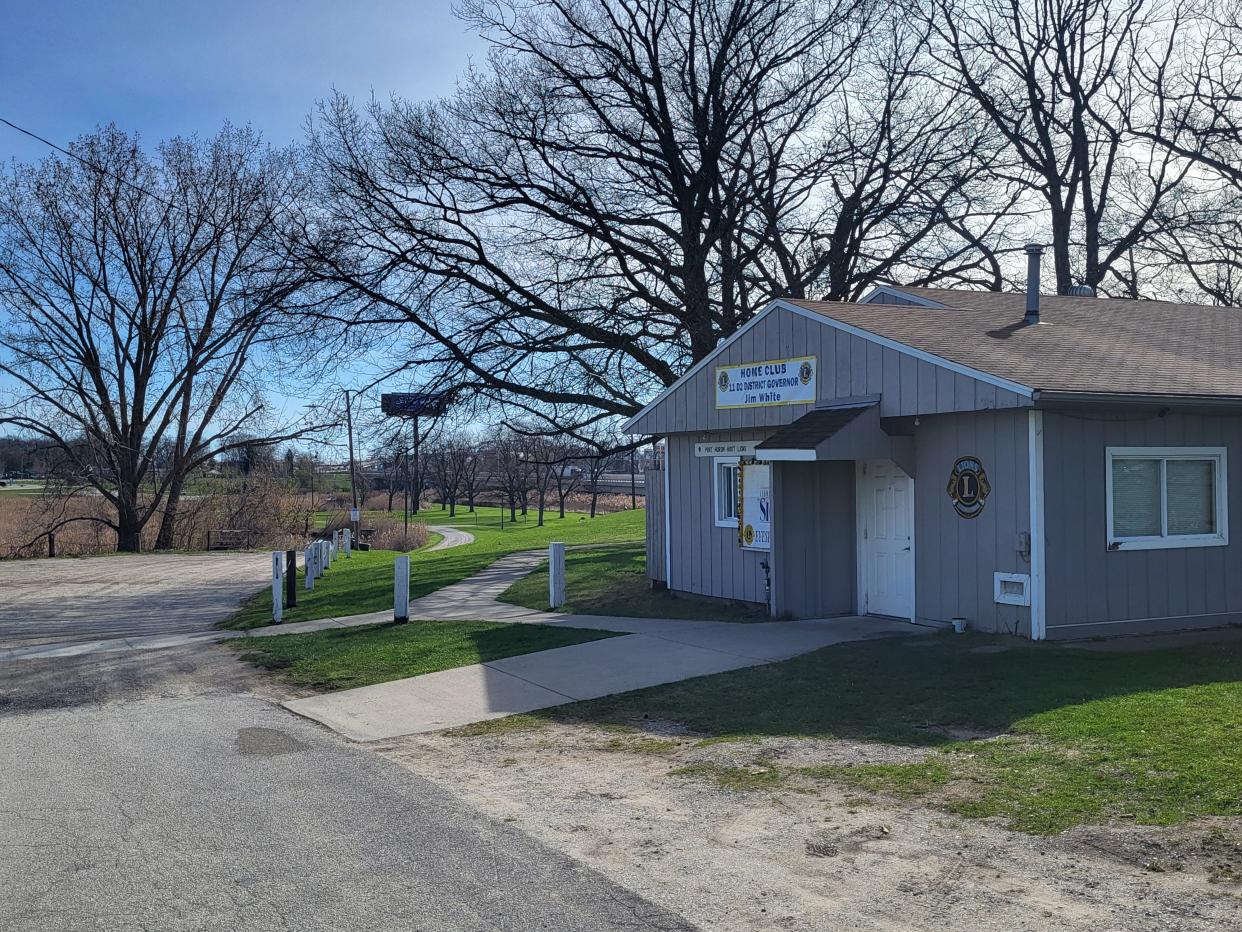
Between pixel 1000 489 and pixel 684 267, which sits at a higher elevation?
pixel 684 267

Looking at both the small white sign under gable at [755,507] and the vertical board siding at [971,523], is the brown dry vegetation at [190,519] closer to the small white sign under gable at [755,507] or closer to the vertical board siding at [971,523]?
the small white sign under gable at [755,507]

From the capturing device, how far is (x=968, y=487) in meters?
12.3

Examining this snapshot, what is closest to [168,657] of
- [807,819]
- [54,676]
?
[54,676]

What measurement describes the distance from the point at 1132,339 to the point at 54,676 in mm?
13905

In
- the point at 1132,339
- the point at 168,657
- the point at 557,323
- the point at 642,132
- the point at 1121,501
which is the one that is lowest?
the point at 168,657

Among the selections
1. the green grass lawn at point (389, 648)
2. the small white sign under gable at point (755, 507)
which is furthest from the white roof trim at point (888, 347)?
the green grass lawn at point (389, 648)

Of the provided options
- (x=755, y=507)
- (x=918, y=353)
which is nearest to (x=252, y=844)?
(x=918, y=353)

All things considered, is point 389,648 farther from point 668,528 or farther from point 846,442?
point 846,442

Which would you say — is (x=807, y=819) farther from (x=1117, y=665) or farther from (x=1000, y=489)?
(x=1000, y=489)

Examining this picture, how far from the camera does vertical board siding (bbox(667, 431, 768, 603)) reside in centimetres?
1557

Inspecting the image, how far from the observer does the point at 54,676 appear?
40.0 feet

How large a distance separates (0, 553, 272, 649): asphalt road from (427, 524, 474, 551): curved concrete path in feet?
35.5

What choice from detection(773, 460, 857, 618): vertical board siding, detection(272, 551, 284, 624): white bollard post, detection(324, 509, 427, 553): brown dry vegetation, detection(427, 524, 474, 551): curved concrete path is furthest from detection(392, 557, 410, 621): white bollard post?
detection(427, 524, 474, 551): curved concrete path

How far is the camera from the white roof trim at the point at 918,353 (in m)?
11.0
